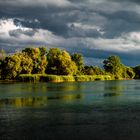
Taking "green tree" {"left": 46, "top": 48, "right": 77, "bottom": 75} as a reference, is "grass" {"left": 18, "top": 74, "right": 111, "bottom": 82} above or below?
below

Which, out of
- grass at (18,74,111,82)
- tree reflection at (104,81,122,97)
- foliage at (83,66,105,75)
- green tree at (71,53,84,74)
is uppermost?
green tree at (71,53,84,74)

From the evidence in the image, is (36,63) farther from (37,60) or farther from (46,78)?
(46,78)

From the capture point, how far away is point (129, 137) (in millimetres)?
22391

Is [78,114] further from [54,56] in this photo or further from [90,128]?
[54,56]

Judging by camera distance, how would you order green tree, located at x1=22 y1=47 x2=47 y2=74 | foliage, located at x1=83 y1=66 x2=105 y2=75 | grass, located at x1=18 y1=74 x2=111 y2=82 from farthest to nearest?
foliage, located at x1=83 y1=66 x2=105 y2=75 → green tree, located at x1=22 y1=47 x2=47 y2=74 → grass, located at x1=18 y1=74 x2=111 y2=82

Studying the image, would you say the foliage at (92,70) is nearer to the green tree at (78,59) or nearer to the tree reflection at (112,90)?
the green tree at (78,59)

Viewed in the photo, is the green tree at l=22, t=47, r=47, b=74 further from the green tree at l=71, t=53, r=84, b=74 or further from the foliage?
the foliage

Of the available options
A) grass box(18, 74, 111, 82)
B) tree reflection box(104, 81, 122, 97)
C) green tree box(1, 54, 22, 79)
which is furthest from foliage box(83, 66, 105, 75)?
tree reflection box(104, 81, 122, 97)

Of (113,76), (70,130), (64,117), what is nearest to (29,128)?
(70,130)

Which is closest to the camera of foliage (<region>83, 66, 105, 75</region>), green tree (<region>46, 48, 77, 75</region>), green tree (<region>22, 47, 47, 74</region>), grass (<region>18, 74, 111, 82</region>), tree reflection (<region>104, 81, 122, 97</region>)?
tree reflection (<region>104, 81, 122, 97</region>)

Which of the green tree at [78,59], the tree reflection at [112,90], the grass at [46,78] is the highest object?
the green tree at [78,59]

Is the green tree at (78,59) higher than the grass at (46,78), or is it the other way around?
the green tree at (78,59)

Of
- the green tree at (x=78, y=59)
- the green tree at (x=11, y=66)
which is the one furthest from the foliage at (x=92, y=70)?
the green tree at (x=11, y=66)

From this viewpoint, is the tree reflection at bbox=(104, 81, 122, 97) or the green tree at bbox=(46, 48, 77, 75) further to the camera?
the green tree at bbox=(46, 48, 77, 75)
